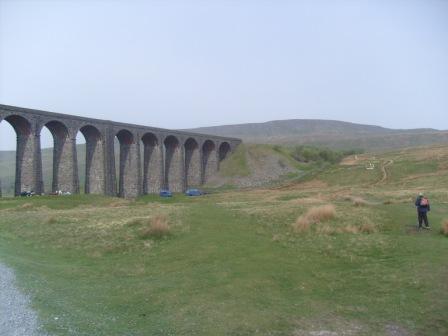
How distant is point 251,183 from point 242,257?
6401cm

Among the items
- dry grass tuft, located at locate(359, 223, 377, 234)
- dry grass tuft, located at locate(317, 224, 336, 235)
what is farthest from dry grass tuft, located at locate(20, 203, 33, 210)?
dry grass tuft, located at locate(359, 223, 377, 234)

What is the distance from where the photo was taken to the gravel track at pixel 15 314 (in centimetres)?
971

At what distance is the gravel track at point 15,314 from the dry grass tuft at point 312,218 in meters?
12.8

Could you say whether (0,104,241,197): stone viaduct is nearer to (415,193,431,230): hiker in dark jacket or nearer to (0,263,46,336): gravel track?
(0,263,46,336): gravel track

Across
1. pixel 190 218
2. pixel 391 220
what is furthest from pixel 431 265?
pixel 190 218

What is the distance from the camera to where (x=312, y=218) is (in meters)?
22.8

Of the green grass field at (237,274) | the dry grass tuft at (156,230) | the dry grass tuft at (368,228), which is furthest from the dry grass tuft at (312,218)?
the dry grass tuft at (156,230)

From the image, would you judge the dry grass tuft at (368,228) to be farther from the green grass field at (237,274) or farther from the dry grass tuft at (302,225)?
the dry grass tuft at (302,225)

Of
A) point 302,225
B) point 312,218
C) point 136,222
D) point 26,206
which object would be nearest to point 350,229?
point 302,225

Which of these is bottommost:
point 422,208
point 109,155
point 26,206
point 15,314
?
point 15,314

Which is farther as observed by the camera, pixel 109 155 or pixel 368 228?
pixel 109 155

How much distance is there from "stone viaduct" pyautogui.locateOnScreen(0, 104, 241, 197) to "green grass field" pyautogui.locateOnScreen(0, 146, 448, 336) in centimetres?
2175

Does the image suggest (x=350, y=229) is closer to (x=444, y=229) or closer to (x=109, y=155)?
(x=444, y=229)

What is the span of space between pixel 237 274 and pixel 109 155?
158ft
